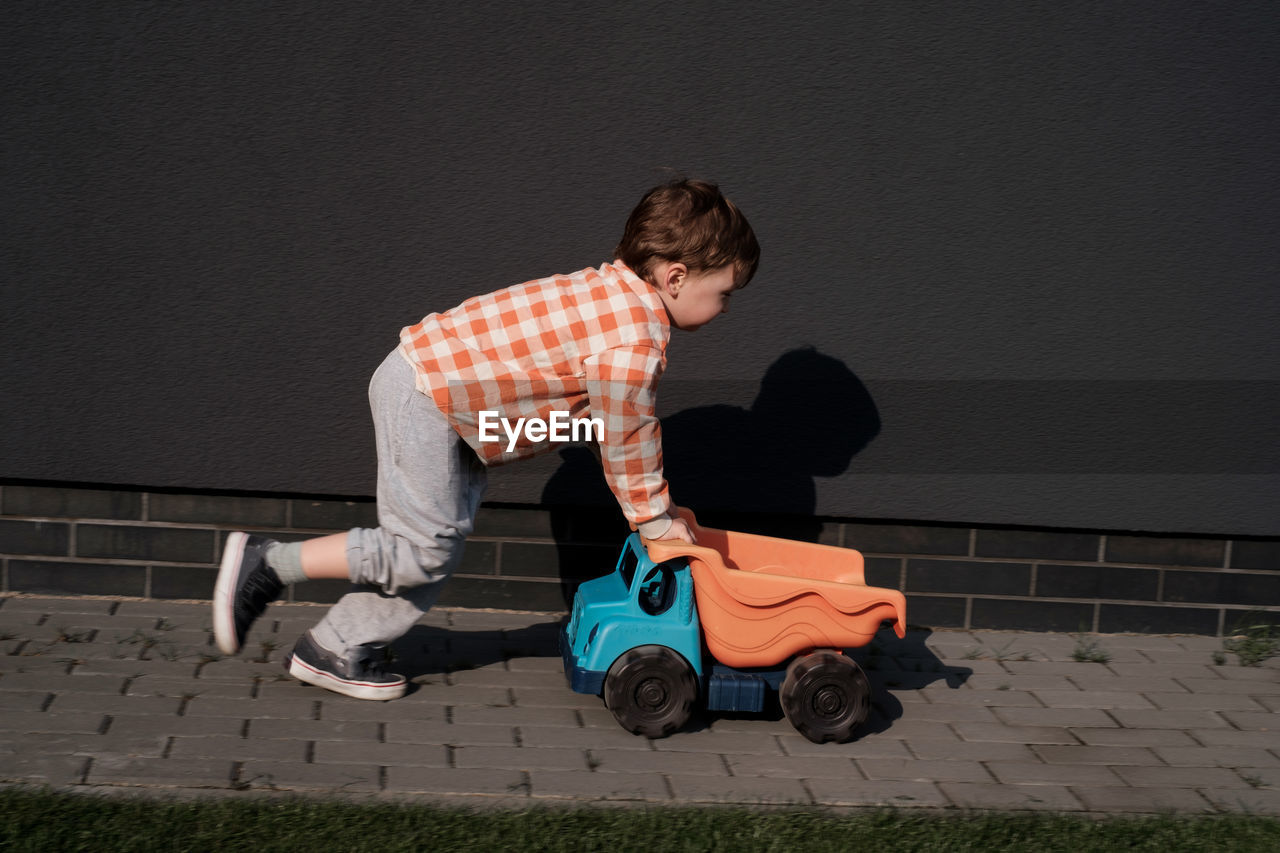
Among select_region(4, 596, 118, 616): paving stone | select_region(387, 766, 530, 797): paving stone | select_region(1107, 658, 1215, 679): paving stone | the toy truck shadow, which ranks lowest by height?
select_region(387, 766, 530, 797): paving stone

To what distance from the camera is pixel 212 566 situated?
14.4 ft

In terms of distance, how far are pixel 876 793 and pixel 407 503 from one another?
4.83 feet

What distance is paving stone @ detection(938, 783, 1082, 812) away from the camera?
310cm

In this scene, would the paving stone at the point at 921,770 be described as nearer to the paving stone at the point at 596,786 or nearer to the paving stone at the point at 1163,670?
the paving stone at the point at 596,786

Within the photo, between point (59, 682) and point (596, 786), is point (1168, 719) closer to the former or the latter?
point (596, 786)

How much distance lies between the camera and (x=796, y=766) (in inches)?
129

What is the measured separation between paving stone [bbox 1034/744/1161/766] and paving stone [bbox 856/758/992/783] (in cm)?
24

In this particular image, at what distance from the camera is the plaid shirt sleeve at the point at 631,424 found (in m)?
3.30

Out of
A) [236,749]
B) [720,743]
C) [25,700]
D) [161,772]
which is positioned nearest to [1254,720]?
[720,743]

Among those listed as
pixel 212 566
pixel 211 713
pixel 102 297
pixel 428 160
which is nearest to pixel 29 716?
pixel 211 713

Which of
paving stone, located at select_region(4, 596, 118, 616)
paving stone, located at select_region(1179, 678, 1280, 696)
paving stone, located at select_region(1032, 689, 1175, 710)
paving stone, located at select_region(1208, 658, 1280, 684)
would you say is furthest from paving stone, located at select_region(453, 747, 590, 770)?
paving stone, located at select_region(1208, 658, 1280, 684)

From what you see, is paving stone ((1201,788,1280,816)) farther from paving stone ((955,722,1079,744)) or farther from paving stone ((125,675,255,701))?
paving stone ((125,675,255,701))

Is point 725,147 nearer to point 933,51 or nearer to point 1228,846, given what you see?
point 933,51

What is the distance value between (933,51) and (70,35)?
2.94 m
